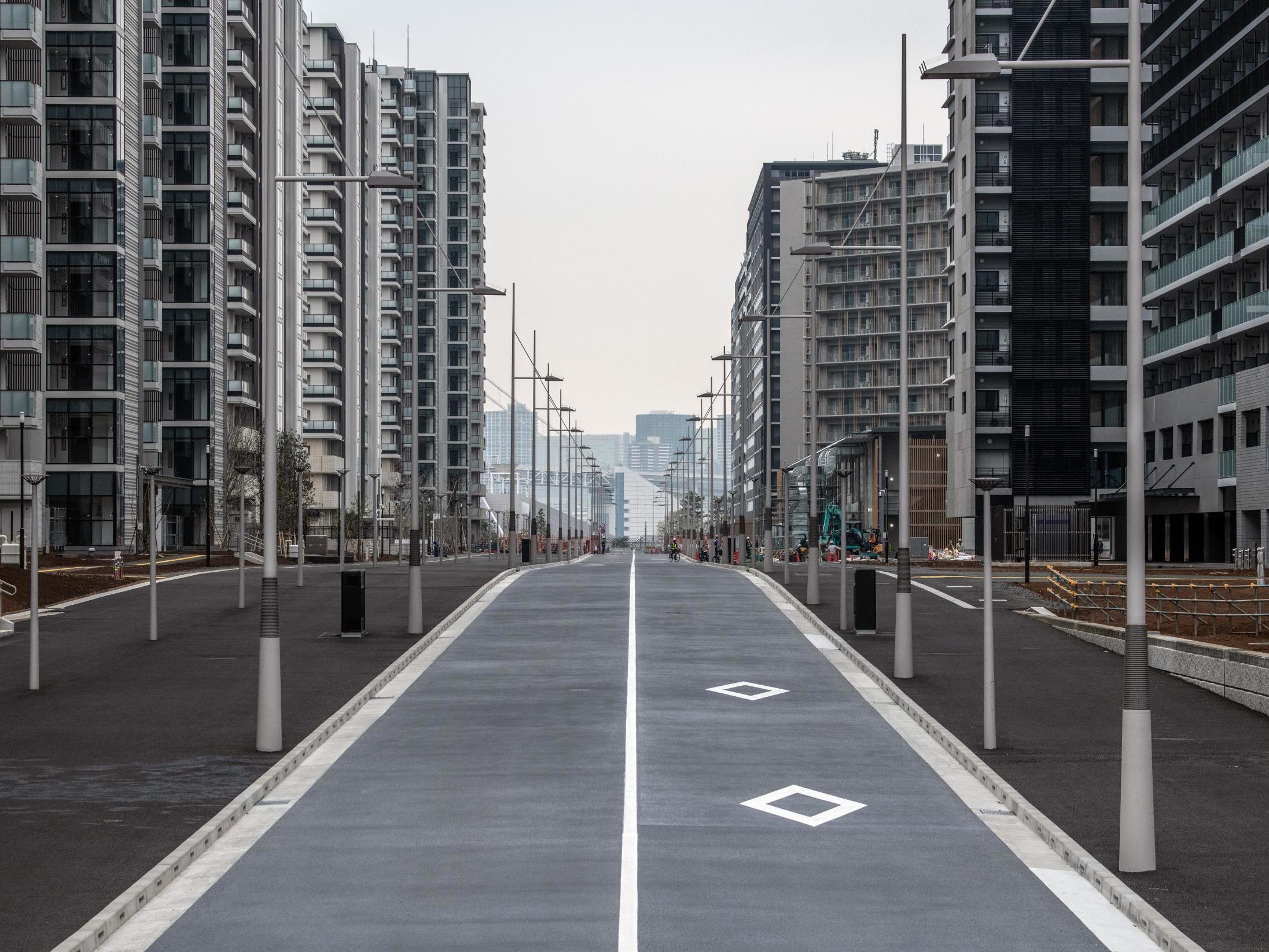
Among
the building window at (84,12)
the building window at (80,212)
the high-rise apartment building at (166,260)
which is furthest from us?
the building window at (84,12)

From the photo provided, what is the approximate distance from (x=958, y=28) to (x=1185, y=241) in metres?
22.1

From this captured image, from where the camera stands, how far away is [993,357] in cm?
9719

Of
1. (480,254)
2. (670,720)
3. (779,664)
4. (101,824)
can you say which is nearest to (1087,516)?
(779,664)

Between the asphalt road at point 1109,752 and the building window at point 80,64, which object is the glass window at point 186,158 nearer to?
the building window at point 80,64

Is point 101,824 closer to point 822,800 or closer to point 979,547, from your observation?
point 822,800

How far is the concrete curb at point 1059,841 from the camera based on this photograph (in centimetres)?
1144

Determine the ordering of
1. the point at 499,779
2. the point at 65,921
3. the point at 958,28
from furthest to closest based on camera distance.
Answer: the point at 958,28, the point at 499,779, the point at 65,921

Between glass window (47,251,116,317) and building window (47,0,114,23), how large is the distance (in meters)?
11.2

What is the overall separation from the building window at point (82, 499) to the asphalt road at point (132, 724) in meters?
40.4

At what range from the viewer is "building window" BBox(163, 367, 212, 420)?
320 ft

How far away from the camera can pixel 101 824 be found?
15.4 meters

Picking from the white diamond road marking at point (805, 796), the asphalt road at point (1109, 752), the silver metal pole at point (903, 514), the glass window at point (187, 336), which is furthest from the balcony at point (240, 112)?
the white diamond road marking at point (805, 796)

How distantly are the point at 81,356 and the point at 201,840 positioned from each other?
7140cm

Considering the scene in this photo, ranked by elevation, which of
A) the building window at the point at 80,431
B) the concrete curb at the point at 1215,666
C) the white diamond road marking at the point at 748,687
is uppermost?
the building window at the point at 80,431
